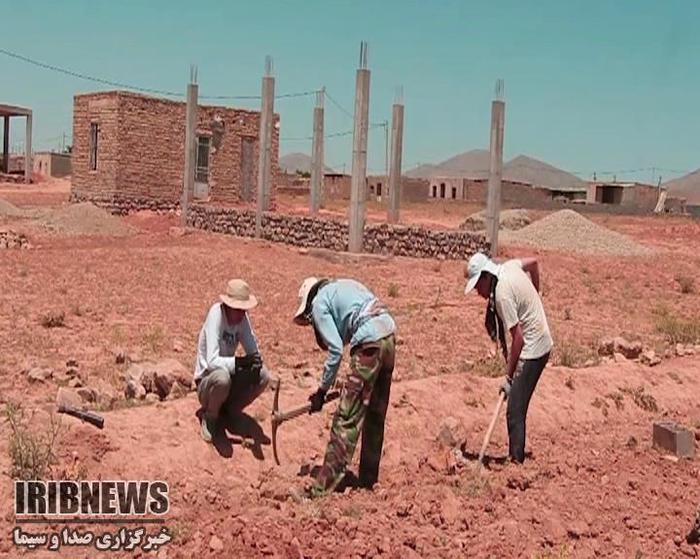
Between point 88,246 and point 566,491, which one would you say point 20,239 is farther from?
point 566,491

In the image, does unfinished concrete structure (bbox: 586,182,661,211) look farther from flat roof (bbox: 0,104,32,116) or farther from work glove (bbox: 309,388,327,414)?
work glove (bbox: 309,388,327,414)

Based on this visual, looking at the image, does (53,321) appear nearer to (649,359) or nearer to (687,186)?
(649,359)

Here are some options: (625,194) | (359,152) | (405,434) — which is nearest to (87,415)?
(405,434)

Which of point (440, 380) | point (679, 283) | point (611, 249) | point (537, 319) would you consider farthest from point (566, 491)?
point (611, 249)

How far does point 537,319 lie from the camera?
20.8ft

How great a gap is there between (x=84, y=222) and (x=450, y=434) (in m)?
19.3

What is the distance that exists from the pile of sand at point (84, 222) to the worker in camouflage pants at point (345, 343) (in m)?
19.0

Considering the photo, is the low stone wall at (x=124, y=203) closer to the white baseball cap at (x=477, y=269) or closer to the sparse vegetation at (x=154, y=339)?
the sparse vegetation at (x=154, y=339)

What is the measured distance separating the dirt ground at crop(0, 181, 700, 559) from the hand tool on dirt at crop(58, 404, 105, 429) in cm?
8

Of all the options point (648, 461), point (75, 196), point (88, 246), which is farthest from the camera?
point (75, 196)

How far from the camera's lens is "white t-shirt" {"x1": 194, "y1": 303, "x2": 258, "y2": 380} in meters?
6.05

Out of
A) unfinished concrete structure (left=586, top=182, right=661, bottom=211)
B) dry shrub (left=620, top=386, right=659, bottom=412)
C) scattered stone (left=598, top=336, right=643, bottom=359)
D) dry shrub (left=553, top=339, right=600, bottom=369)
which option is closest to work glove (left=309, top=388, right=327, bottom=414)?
dry shrub (left=620, top=386, right=659, bottom=412)

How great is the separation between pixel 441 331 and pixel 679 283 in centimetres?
857

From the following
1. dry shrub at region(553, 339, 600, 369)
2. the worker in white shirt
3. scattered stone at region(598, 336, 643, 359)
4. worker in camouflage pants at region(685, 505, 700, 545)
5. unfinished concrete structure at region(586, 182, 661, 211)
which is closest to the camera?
worker in camouflage pants at region(685, 505, 700, 545)
